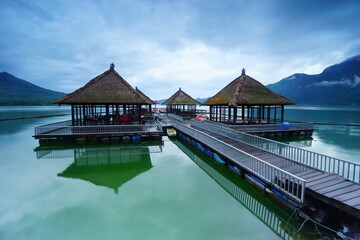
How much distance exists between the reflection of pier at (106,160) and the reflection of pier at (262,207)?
17.0 feet

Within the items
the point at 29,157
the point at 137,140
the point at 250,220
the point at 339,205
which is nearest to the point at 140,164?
the point at 137,140

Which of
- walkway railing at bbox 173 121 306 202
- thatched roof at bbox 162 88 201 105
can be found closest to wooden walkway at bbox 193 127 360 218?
walkway railing at bbox 173 121 306 202

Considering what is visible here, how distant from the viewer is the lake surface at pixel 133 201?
5.97m

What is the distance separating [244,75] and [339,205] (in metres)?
21.1

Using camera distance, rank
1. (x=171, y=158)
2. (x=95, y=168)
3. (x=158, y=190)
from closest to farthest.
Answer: (x=158, y=190) < (x=95, y=168) < (x=171, y=158)

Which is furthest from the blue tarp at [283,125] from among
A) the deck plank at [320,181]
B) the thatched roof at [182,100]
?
the deck plank at [320,181]

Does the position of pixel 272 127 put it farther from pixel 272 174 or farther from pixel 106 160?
pixel 106 160

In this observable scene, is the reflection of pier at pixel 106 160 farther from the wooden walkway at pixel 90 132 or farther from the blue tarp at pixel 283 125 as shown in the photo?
the blue tarp at pixel 283 125

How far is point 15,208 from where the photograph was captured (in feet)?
23.8

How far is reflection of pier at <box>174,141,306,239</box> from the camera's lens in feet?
19.8

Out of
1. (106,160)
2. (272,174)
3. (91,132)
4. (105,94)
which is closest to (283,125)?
(272,174)

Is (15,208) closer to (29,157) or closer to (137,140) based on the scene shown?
(29,157)

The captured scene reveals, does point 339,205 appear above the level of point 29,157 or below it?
above

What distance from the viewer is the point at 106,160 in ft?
43.7
